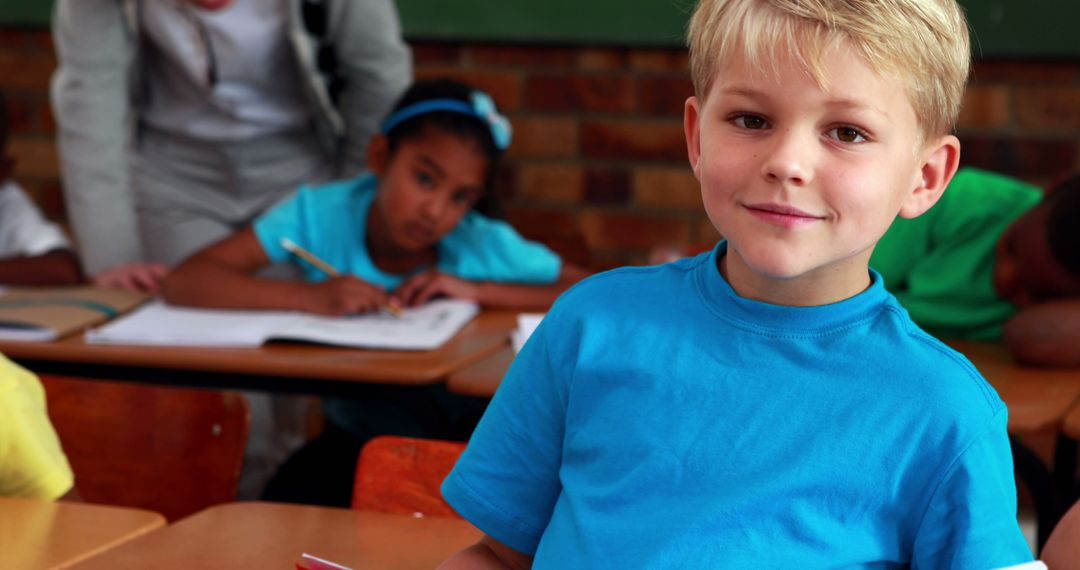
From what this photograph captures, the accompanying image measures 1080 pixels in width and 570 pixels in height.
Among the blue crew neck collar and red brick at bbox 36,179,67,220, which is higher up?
the blue crew neck collar

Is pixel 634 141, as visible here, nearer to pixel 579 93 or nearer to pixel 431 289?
pixel 579 93

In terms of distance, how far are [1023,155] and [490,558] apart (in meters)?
2.60

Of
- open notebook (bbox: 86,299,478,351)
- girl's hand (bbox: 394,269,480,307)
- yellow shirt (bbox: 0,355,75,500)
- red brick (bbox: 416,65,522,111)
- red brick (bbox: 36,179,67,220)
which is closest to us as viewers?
yellow shirt (bbox: 0,355,75,500)

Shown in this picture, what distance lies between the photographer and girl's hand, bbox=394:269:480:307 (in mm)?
2414

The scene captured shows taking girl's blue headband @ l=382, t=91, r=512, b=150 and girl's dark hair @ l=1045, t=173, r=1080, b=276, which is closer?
girl's dark hair @ l=1045, t=173, r=1080, b=276

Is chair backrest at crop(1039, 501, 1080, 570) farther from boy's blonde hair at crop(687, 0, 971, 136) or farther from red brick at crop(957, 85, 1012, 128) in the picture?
red brick at crop(957, 85, 1012, 128)

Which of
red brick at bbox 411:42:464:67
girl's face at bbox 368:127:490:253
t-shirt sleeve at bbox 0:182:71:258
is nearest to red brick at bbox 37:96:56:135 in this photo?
t-shirt sleeve at bbox 0:182:71:258

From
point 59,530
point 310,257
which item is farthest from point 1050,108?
point 59,530

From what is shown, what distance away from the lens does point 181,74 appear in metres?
2.76

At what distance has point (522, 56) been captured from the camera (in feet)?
11.9

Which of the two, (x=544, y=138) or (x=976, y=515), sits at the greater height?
(x=976, y=515)

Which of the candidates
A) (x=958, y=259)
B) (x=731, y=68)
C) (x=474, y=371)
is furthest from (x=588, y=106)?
(x=731, y=68)

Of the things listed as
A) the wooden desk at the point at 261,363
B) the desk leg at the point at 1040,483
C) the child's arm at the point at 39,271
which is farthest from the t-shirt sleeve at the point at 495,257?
the desk leg at the point at 1040,483

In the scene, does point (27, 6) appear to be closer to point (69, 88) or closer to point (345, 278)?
point (69, 88)
